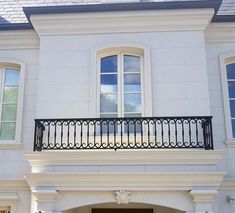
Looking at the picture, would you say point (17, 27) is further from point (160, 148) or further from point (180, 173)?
point (180, 173)

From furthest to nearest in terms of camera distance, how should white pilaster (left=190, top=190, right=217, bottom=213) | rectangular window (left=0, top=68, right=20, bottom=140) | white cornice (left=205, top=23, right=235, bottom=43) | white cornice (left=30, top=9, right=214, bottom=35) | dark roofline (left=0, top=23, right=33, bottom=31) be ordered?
dark roofline (left=0, top=23, right=33, bottom=31)
white cornice (left=205, top=23, right=235, bottom=43)
rectangular window (left=0, top=68, right=20, bottom=140)
white cornice (left=30, top=9, right=214, bottom=35)
white pilaster (left=190, top=190, right=217, bottom=213)

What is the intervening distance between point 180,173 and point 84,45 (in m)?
3.73

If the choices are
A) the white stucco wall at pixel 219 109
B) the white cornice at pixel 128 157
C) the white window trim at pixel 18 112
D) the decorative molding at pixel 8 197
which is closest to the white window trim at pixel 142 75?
the white cornice at pixel 128 157

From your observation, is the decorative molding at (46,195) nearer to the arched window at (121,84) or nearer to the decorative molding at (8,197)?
the decorative molding at (8,197)

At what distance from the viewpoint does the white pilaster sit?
→ 6422 millimetres

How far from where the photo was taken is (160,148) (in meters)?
7.06

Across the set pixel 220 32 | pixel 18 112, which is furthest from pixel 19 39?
pixel 220 32

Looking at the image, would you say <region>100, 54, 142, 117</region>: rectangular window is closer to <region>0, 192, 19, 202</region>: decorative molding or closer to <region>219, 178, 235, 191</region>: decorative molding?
<region>219, 178, 235, 191</region>: decorative molding

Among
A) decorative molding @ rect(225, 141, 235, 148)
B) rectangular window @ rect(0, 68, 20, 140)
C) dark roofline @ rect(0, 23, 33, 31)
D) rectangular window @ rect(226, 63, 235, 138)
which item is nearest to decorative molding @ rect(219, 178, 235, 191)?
decorative molding @ rect(225, 141, 235, 148)

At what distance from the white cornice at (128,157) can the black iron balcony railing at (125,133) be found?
291 millimetres

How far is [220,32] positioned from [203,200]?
4217mm

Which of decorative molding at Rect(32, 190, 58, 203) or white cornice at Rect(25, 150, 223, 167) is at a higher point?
white cornice at Rect(25, 150, 223, 167)

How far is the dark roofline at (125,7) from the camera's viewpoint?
8.08 metres

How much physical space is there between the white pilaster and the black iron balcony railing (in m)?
0.90
